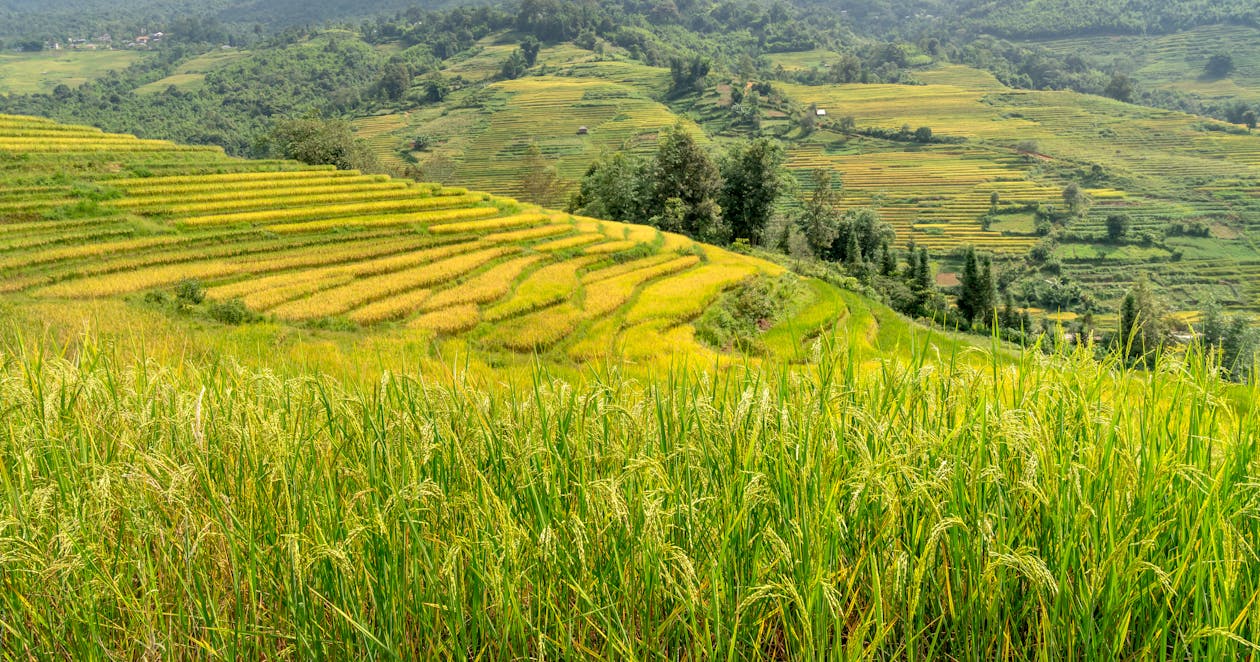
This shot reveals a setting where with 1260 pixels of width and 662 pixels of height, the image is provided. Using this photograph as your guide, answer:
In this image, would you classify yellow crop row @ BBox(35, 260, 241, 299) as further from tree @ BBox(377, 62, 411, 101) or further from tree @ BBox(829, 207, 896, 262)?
tree @ BBox(377, 62, 411, 101)

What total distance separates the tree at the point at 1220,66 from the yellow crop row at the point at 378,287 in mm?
242933

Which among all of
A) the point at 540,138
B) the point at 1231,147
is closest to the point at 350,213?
the point at 540,138

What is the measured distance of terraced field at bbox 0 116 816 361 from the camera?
22953mm

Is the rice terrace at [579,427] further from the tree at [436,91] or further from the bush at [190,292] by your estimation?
the tree at [436,91]

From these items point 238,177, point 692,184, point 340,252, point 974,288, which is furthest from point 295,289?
point 974,288

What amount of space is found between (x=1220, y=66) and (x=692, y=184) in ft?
726

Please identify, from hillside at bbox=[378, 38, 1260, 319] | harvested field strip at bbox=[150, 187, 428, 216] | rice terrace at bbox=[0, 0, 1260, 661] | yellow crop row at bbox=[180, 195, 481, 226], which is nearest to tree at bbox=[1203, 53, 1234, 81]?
hillside at bbox=[378, 38, 1260, 319]

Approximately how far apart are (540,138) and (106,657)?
4800 inches

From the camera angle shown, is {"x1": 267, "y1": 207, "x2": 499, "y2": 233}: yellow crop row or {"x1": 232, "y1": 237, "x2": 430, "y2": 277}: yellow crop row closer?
{"x1": 232, "y1": 237, "x2": 430, "y2": 277}: yellow crop row

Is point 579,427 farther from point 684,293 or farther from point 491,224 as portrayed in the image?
point 491,224

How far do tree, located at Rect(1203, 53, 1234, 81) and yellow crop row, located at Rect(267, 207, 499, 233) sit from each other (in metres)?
238

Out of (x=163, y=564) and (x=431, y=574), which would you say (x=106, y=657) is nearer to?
(x=163, y=564)

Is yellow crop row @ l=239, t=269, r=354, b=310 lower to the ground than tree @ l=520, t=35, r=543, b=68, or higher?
lower

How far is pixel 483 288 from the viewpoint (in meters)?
26.3
